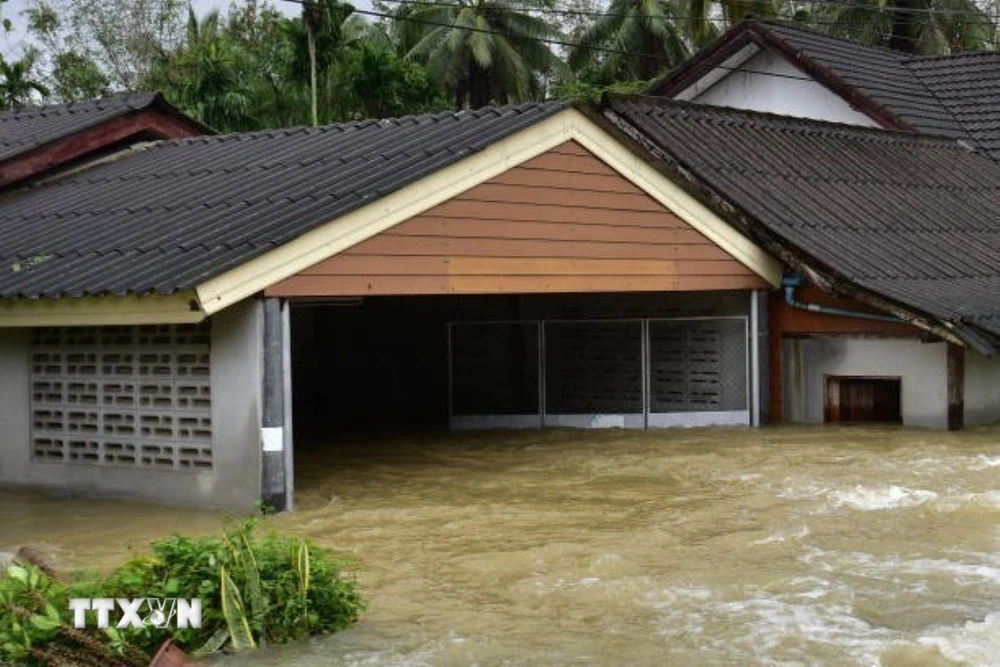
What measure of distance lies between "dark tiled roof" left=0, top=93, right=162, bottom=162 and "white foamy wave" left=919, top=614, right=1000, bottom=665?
1271cm

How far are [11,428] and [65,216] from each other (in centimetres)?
241

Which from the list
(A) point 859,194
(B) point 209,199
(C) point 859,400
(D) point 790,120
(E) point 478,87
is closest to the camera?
(B) point 209,199

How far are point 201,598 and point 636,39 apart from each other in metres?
40.2

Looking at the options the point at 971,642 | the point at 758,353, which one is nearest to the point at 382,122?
the point at 758,353

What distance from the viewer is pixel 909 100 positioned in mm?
25188

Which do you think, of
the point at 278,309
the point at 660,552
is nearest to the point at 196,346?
the point at 278,309

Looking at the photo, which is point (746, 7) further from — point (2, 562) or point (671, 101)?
point (2, 562)

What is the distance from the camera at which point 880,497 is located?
39.7 ft

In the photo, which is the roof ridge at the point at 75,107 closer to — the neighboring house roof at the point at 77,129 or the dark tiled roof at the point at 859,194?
the neighboring house roof at the point at 77,129

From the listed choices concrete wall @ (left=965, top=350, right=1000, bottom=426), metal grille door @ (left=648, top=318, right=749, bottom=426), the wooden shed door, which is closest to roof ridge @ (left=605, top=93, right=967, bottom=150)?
metal grille door @ (left=648, top=318, right=749, bottom=426)

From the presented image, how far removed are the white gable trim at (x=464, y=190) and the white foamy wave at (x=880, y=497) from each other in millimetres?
4368

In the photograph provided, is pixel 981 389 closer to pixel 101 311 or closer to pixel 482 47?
pixel 101 311

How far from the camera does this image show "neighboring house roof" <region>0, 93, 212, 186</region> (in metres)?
16.9

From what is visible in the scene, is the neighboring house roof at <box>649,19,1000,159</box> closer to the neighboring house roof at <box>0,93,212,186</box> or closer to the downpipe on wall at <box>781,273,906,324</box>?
the downpipe on wall at <box>781,273,906,324</box>
